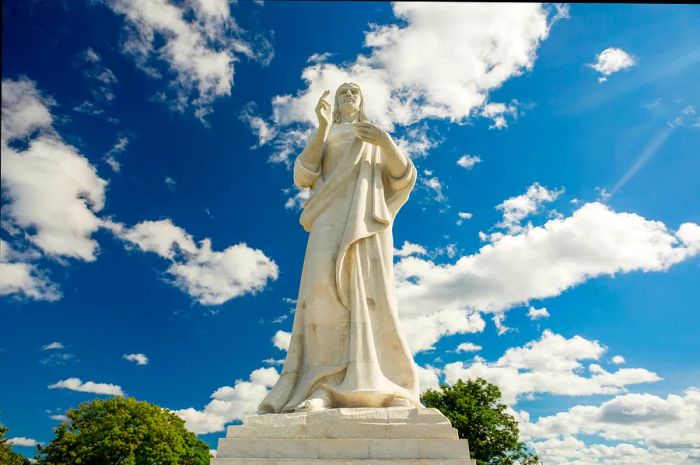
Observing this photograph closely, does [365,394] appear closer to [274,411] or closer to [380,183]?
[274,411]

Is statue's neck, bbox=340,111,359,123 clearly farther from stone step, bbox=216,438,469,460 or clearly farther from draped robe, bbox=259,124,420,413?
stone step, bbox=216,438,469,460

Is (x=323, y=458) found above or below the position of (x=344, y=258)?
below

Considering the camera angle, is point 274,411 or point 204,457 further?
point 204,457

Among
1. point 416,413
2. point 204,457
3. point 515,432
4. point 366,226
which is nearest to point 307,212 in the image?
point 366,226

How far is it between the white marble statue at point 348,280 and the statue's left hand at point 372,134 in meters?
0.02

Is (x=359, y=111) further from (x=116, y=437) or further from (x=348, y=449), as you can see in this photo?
(x=116, y=437)

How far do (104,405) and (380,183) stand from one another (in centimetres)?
4522

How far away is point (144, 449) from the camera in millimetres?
47125

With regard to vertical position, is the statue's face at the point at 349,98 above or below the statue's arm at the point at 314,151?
above

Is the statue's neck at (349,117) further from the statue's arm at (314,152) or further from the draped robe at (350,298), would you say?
the draped robe at (350,298)

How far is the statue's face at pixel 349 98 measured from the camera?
12.8 metres

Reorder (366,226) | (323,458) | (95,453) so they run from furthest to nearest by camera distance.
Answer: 1. (95,453)
2. (366,226)
3. (323,458)

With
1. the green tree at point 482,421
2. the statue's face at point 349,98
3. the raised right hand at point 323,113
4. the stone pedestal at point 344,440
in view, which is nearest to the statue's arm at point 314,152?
the raised right hand at point 323,113

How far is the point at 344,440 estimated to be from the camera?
8406 mm
